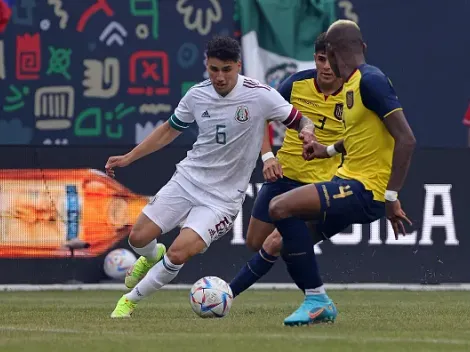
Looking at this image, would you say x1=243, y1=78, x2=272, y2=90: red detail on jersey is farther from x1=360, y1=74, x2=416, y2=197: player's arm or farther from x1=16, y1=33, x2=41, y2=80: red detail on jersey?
x1=16, y1=33, x2=41, y2=80: red detail on jersey

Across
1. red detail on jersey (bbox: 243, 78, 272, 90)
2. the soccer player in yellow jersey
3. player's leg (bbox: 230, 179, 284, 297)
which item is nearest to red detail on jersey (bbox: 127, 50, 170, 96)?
the soccer player in yellow jersey

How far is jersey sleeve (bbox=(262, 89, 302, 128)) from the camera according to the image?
1002 centimetres

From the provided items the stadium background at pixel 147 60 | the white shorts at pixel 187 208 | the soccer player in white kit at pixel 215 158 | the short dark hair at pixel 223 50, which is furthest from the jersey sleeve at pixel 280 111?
the stadium background at pixel 147 60

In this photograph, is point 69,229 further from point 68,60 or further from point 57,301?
point 68,60

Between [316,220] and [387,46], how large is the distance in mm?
10797

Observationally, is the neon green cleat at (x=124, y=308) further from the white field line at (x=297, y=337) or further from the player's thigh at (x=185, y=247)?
the white field line at (x=297, y=337)

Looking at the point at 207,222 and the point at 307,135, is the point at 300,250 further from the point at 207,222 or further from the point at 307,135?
the point at 207,222

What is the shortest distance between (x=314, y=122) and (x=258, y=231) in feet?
3.37

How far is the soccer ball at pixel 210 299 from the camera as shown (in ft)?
31.2

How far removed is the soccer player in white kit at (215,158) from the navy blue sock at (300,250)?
104 cm

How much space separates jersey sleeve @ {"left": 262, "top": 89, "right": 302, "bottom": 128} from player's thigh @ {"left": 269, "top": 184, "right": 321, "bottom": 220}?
4.18ft

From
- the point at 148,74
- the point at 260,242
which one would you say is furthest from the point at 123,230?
the point at 148,74

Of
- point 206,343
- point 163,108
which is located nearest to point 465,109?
point 163,108

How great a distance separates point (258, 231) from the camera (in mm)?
11047
